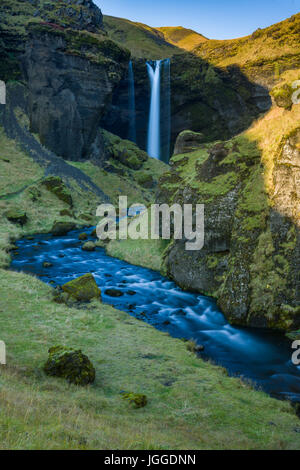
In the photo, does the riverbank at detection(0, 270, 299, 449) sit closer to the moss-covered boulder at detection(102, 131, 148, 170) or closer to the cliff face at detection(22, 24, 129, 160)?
the cliff face at detection(22, 24, 129, 160)

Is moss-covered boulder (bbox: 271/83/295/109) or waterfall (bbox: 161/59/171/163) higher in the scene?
waterfall (bbox: 161/59/171/163)

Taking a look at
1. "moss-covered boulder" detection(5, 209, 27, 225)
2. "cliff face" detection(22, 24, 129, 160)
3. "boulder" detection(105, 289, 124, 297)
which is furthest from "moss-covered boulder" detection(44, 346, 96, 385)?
"cliff face" detection(22, 24, 129, 160)

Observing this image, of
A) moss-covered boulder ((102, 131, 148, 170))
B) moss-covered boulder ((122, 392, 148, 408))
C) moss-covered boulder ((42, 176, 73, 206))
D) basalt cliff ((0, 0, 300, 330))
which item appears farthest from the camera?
moss-covered boulder ((102, 131, 148, 170))

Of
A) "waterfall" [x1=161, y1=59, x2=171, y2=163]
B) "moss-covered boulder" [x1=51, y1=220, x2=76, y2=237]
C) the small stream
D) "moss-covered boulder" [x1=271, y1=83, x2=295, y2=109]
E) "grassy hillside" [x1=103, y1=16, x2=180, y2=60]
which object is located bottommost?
the small stream

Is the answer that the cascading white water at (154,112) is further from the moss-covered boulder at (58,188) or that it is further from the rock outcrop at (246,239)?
the rock outcrop at (246,239)

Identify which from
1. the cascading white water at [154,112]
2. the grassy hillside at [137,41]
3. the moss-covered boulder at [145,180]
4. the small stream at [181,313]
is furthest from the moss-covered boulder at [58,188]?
the grassy hillside at [137,41]

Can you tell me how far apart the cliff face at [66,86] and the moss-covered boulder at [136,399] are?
62.6 metres

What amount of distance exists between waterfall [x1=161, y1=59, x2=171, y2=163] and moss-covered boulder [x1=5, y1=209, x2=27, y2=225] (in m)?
56.8

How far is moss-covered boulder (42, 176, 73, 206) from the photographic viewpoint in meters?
50.4

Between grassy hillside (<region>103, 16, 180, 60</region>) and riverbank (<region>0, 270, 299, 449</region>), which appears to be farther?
grassy hillside (<region>103, 16, 180, 60</region>)

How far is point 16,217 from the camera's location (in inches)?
1545

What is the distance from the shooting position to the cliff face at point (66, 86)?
65.4 m

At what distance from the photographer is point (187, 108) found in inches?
3386

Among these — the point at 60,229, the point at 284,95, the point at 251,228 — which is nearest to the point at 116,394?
the point at 251,228
